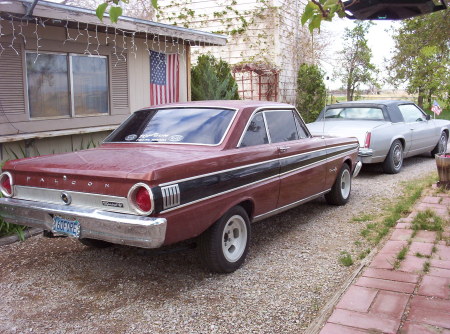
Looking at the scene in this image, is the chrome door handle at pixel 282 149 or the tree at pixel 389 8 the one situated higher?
the tree at pixel 389 8

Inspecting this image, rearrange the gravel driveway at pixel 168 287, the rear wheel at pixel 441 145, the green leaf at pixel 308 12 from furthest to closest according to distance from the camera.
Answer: the rear wheel at pixel 441 145, the gravel driveway at pixel 168 287, the green leaf at pixel 308 12

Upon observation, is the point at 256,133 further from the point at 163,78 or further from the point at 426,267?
the point at 163,78

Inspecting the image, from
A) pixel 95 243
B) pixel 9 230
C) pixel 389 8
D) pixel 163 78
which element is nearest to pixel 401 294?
pixel 389 8

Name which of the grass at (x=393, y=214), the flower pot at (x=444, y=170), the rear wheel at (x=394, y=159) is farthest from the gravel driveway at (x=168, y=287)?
the rear wheel at (x=394, y=159)

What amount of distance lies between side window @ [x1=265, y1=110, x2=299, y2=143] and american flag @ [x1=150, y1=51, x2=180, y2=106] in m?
3.92

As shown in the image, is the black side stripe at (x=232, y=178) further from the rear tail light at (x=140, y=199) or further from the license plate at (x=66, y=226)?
the license plate at (x=66, y=226)

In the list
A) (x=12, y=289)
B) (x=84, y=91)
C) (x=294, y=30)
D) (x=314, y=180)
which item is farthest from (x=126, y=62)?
(x=294, y=30)

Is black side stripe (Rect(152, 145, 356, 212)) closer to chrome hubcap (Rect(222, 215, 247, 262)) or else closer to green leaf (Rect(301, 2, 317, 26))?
chrome hubcap (Rect(222, 215, 247, 262))

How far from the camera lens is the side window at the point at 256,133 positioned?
15.8 ft

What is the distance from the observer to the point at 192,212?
3.84 metres

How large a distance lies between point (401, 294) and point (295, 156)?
212 cm

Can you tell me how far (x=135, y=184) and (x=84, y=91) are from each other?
4518mm

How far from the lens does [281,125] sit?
5.59 m

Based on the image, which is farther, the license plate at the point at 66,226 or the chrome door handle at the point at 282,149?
the chrome door handle at the point at 282,149
